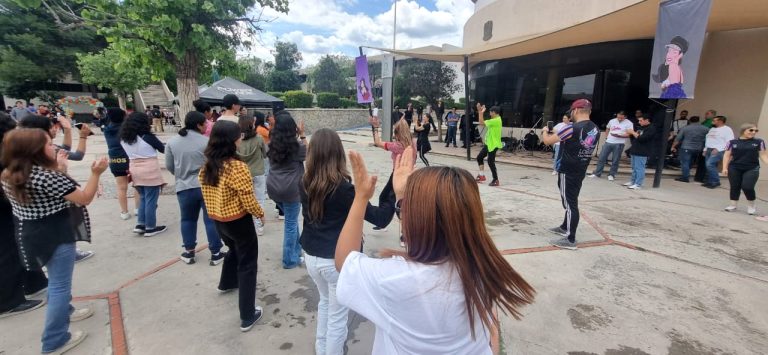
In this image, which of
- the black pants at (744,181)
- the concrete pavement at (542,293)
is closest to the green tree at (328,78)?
the concrete pavement at (542,293)

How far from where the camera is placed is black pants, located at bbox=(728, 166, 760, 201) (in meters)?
5.32

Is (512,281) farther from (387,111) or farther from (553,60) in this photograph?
(553,60)

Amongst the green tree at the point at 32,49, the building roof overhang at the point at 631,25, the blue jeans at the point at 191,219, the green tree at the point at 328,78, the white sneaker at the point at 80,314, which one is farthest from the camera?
the green tree at the point at 328,78

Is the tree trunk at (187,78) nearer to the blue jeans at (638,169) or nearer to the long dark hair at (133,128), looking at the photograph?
the long dark hair at (133,128)

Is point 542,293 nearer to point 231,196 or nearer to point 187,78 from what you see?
point 231,196

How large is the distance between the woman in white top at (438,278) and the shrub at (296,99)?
20.0 meters

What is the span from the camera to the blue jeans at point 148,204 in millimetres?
4301

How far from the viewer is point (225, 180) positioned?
2.54 m

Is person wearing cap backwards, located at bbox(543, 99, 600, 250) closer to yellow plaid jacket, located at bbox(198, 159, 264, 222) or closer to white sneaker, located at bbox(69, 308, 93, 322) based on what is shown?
yellow plaid jacket, located at bbox(198, 159, 264, 222)

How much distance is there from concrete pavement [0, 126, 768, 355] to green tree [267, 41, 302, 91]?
3203 centimetres

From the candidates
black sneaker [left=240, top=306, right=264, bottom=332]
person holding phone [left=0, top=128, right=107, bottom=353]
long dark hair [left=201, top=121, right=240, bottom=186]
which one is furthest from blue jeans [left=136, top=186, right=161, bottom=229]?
black sneaker [left=240, top=306, right=264, bottom=332]

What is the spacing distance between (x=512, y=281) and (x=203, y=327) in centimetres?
254

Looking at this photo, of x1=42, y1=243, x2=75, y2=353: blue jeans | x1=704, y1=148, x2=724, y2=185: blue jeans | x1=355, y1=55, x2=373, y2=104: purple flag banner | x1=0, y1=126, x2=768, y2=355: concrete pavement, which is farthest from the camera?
x1=355, y1=55, x2=373, y2=104: purple flag banner

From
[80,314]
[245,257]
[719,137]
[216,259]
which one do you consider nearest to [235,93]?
[216,259]
